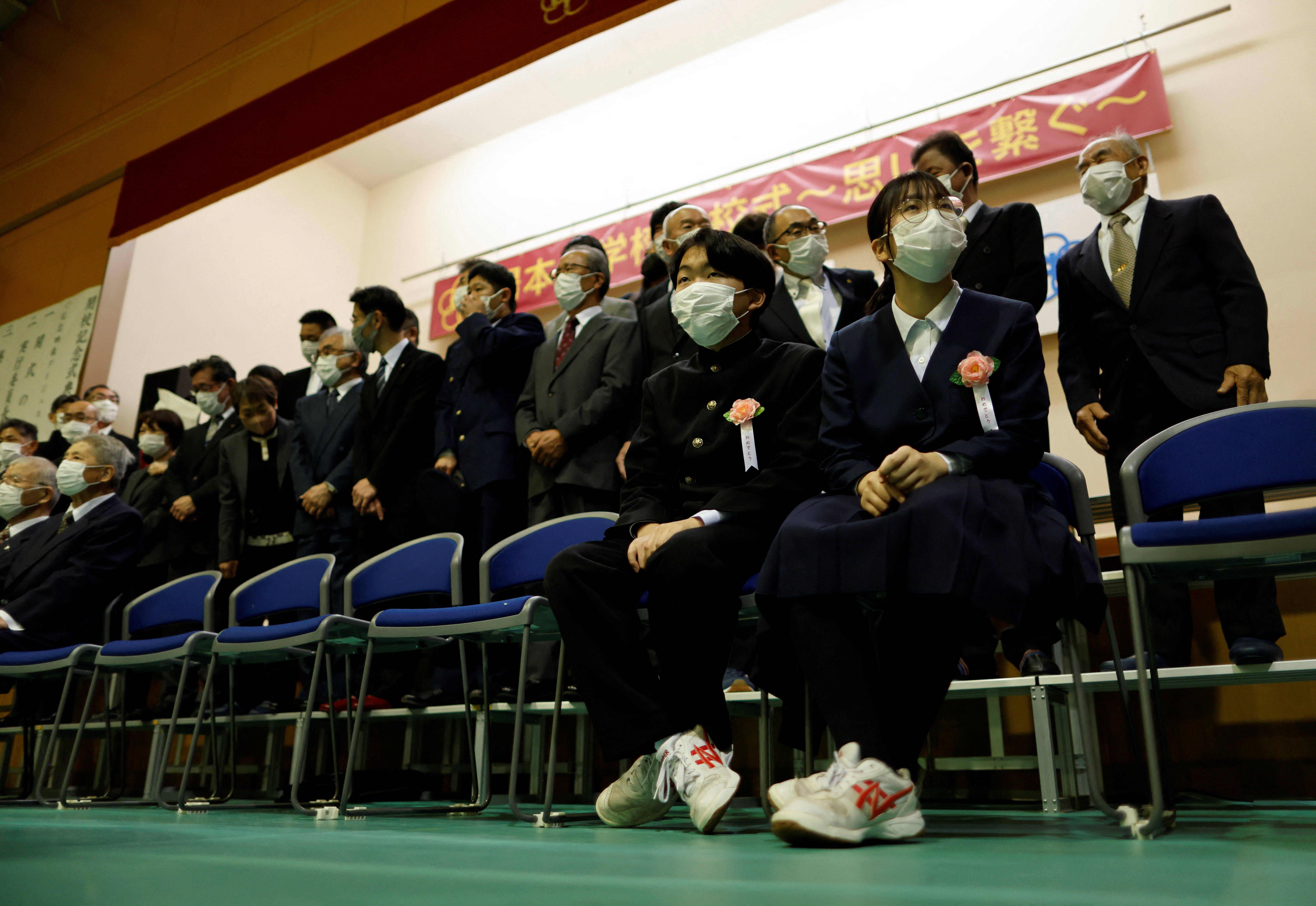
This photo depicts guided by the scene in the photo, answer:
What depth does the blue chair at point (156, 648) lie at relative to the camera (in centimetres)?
311

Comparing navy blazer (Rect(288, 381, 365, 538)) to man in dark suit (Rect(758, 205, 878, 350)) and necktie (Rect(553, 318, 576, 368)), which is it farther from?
man in dark suit (Rect(758, 205, 878, 350))

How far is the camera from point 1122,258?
9.16 ft

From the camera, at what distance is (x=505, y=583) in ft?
9.05

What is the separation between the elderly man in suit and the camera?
3.23m

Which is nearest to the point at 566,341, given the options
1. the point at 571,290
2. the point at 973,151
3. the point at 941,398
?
the point at 571,290

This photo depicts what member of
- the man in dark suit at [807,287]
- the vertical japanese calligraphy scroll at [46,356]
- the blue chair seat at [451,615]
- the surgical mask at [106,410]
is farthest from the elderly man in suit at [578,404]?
the vertical japanese calligraphy scroll at [46,356]

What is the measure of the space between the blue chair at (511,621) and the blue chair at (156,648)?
834 millimetres

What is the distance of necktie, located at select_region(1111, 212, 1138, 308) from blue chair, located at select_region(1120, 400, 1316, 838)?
826 mm

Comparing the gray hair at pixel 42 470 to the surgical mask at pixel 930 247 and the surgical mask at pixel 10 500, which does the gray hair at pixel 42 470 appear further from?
the surgical mask at pixel 930 247

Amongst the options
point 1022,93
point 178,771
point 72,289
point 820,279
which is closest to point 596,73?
point 1022,93

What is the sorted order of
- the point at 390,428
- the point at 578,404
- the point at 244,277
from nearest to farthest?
the point at 578,404 → the point at 390,428 → the point at 244,277

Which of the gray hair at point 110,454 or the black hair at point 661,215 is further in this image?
the gray hair at point 110,454

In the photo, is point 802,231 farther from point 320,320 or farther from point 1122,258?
point 320,320

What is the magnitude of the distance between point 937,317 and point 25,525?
4.69 metres
